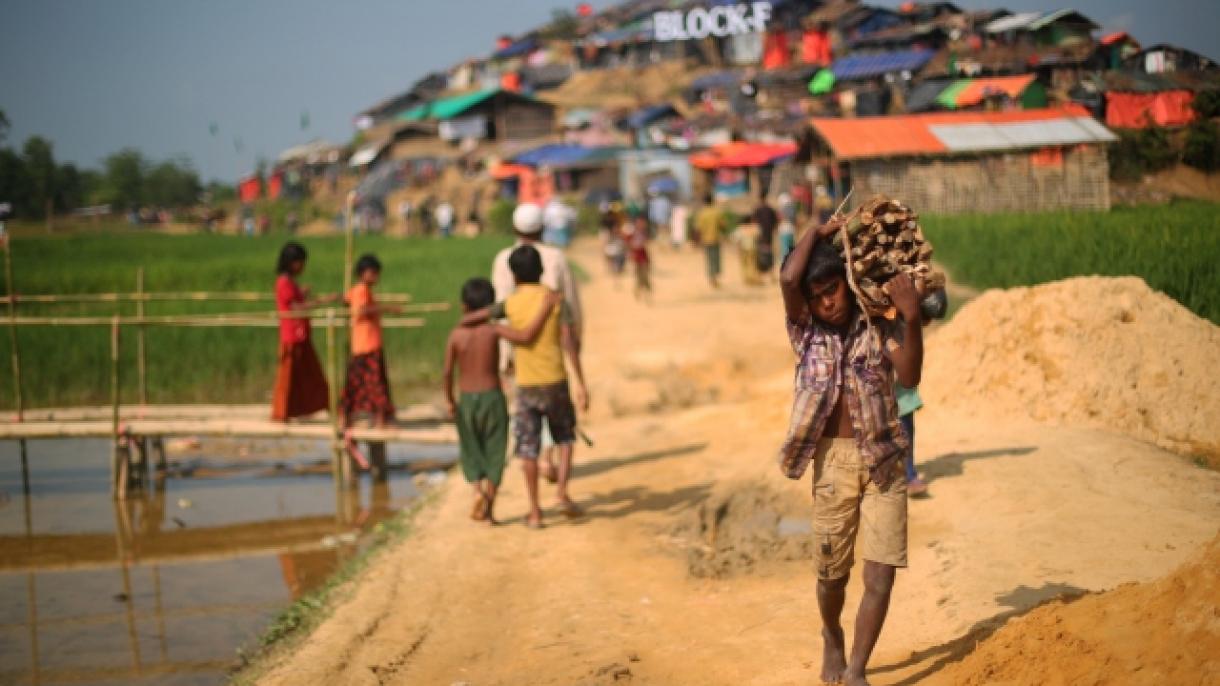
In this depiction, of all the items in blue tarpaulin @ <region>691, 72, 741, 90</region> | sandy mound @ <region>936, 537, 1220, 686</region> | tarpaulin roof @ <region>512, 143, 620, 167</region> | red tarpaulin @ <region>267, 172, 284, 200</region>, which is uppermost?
blue tarpaulin @ <region>691, 72, 741, 90</region>

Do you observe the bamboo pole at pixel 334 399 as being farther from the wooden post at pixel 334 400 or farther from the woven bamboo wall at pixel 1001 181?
the woven bamboo wall at pixel 1001 181

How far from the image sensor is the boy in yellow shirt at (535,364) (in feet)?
23.3

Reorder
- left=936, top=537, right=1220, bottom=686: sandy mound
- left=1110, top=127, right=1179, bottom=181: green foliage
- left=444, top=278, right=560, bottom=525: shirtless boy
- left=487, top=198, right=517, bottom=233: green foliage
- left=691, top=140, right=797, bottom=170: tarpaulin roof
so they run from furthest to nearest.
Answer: left=487, top=198, right=517, bottom=233: green foliage < left=691, top=140, right=797, bottom=170: tarpaulin roof < left=1110, top=127, right=1179, bottom=181: green foliage < left=444, top=278, right=560, bottom=525: shirtless boy < left=936, top=537, right=1220, bottom=686: sandy mound

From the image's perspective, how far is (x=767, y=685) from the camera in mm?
4492

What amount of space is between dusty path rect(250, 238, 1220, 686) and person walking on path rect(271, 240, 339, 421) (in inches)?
58.5

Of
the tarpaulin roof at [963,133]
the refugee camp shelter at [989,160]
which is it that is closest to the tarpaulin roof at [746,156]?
the tarpaulin roof at [963,133]

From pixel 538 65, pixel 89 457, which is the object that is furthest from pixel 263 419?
pixel 538 65

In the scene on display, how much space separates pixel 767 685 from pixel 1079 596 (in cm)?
126

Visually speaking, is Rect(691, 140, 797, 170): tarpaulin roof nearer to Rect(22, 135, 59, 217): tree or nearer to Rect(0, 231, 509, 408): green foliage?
Rect(0, 231, 509, 408): green foliage

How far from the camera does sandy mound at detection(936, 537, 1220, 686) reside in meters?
3.48

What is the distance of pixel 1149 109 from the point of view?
8.27 metres

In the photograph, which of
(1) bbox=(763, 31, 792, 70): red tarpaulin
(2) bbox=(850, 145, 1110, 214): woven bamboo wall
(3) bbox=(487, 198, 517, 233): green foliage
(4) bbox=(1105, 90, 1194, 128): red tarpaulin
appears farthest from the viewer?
(1) bbox=(763, 31, 792, 70): red tarpaulin

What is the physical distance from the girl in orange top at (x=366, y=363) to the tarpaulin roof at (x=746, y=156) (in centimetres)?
2982

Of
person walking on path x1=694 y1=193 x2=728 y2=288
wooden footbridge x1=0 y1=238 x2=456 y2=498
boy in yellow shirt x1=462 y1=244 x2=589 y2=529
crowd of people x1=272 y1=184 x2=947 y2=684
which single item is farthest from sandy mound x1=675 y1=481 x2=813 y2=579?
person walking on path x1=694 y1=193 x2=728 y2=288
